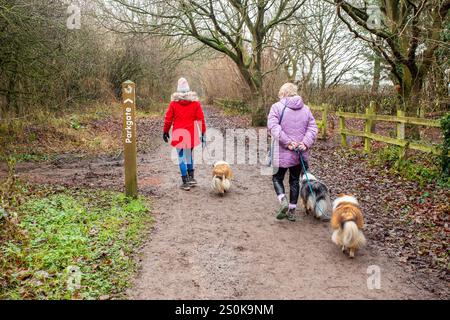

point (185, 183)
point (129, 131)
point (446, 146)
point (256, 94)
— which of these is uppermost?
point (256, 94)

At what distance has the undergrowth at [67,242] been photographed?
4.16 metres

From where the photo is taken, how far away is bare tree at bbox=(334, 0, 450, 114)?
9625mm

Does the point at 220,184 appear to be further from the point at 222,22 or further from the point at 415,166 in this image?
the point at 222,22

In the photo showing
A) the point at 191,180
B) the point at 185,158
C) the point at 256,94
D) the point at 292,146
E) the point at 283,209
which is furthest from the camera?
the point at 256,94

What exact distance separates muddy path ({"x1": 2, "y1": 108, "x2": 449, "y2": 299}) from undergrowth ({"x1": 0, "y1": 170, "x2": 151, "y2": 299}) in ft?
1.02

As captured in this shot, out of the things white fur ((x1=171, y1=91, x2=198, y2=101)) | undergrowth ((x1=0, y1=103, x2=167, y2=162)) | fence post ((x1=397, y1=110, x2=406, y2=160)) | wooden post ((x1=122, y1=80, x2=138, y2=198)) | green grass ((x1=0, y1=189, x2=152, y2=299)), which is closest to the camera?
green grass ((x1=0, y1=189, x2=152, y2=299))

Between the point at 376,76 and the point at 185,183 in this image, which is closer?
the point at 185,183

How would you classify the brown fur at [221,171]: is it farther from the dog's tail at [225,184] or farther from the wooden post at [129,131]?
the wooden post at [129,131]

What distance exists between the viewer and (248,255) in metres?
5.06

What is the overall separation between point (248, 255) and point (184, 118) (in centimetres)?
375

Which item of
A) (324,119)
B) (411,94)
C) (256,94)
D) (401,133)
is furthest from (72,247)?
(256,94)

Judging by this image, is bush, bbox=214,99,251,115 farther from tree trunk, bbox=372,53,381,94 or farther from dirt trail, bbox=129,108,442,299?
dirt trail, bbox=129,108,442,299

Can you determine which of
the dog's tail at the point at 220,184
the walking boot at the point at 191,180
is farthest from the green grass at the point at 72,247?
the dog's tail at the point at 220,184

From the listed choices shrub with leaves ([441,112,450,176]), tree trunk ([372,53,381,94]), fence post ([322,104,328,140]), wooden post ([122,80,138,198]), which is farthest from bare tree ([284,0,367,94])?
wooden post ([122,80,138,198])
